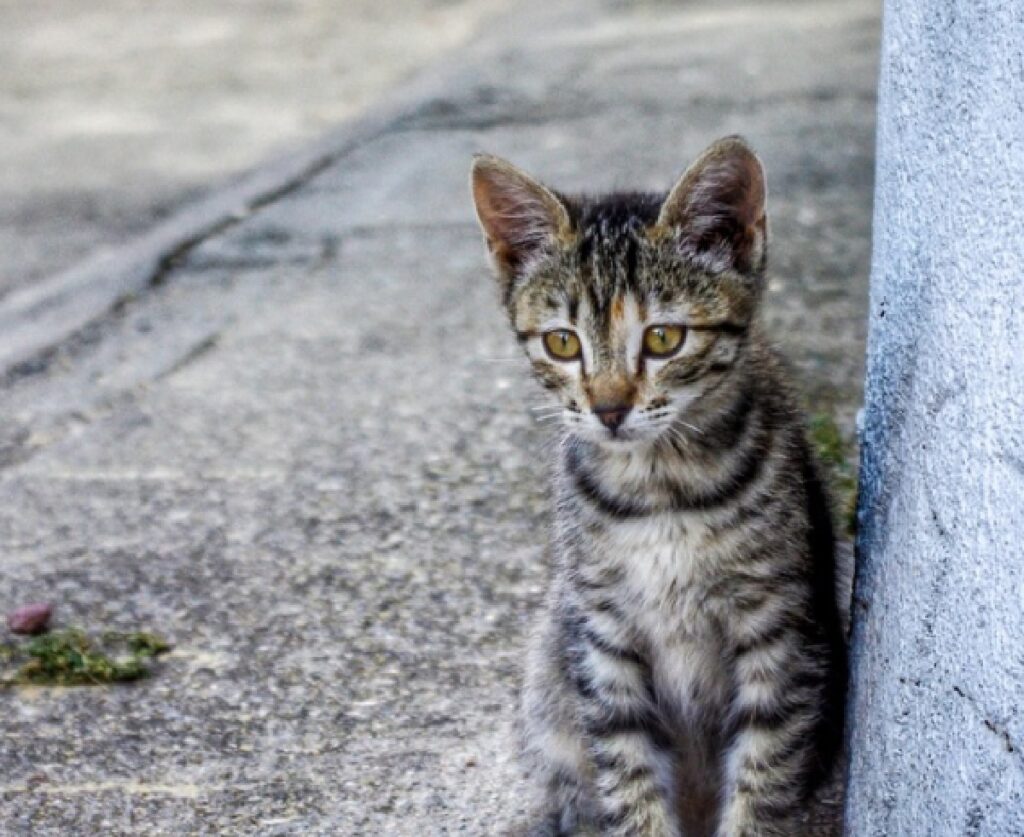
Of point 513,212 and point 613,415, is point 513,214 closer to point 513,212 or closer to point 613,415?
point 513,212

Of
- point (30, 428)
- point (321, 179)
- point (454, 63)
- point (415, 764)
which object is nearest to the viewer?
point (415, 764)

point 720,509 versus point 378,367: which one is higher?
point 720,509

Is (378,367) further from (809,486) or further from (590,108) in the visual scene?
(590,108)

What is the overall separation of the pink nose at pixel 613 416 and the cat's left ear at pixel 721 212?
0.35 meters

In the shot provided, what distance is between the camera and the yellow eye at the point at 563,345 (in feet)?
10.3

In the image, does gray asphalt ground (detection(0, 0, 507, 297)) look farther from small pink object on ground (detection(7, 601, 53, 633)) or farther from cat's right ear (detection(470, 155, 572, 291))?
cat's right ear (detection(470, 155, 572, 291))

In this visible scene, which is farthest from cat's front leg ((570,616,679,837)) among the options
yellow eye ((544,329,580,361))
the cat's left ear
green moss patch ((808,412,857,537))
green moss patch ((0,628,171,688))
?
green moss patch ((0,628,171,688))

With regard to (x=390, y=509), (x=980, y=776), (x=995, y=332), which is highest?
(x=995, y=332)

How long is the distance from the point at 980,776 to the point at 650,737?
985 millimetres

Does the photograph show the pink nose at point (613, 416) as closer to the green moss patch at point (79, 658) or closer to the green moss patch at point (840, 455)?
the green moss patch at point (840, 455)

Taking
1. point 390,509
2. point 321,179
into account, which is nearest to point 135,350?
point 390,509

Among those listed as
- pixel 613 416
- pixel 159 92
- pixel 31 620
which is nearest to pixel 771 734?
pixel 613 416

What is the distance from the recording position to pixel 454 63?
10836mm

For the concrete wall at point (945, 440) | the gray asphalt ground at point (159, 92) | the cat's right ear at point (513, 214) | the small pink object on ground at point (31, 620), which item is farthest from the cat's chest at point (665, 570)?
the gray asphalt ground at point (159, 92)
